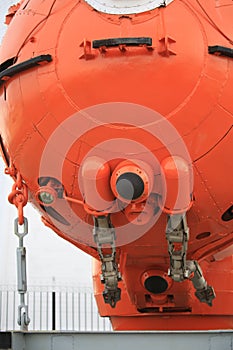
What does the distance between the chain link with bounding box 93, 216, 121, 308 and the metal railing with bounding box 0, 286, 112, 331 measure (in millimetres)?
11579

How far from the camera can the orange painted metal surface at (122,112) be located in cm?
657

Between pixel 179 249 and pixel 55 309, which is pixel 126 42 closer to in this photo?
pixel 179 249

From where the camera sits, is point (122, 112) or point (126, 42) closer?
point (126, 42)

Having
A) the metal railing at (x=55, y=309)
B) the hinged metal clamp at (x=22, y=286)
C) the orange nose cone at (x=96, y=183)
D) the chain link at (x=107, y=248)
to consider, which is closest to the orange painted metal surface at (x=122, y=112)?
the orange nose cone at (x=96, y=183)

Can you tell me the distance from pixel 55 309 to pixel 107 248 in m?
12.3

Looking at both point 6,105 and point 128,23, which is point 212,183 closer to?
point 128,23

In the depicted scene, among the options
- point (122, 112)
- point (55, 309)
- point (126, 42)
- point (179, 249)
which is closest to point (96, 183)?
point (122, 112)

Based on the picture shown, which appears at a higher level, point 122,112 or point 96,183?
point 122,112

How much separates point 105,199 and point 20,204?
982 mm

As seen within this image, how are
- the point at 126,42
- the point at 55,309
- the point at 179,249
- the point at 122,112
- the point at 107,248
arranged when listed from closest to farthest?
1. the point at 126,42
2. the point at 122,112
3. the point at 179,249
4. the point at 107,248
5. the point at 55,309

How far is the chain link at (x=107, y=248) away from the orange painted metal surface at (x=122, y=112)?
0.38ft

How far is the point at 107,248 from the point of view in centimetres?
705

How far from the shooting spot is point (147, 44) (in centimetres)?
645

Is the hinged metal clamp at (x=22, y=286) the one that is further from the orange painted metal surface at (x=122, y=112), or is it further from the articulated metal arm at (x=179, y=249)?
the articulated metal arm at (x=179, y=249)
